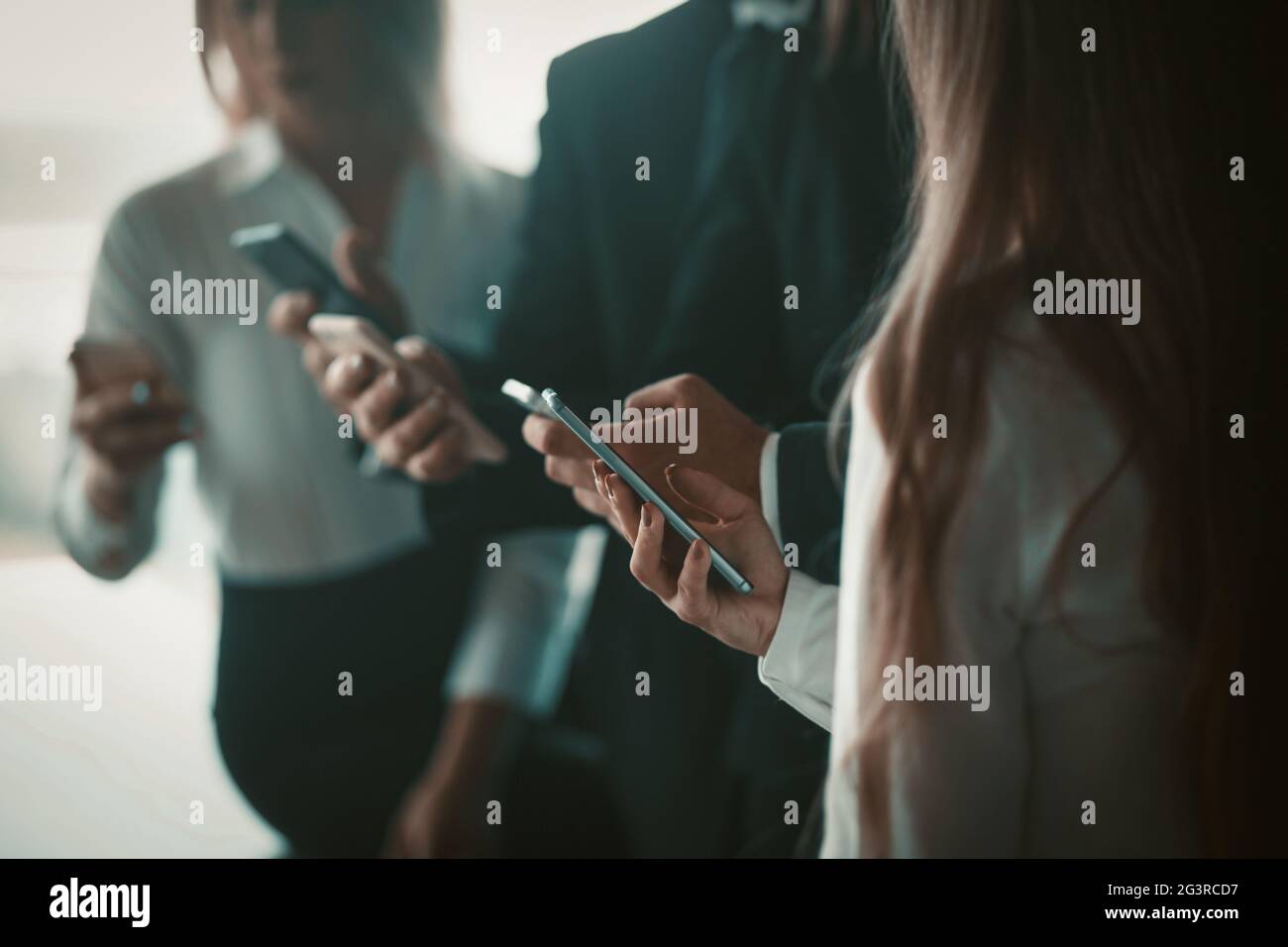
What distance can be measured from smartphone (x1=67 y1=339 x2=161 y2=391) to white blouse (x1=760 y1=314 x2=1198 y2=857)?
0.47m

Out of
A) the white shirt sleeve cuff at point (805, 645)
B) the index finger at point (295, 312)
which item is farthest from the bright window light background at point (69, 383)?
the white shirt sleeve cuff at point (805, 645)

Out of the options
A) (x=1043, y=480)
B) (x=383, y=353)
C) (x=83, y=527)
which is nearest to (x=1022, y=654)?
(x=1043, y=480)

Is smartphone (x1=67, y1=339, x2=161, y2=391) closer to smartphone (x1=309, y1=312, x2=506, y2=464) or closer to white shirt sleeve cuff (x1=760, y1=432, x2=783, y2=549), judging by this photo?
smartphone (x1=309, y1=312, x2=506, y2=464)

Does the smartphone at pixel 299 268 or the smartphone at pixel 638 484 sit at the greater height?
the smartphone at pixel 299 268

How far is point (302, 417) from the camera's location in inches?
27.3

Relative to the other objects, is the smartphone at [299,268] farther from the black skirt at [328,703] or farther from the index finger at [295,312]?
the black skirt at [328,703]

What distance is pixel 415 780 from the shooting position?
2.28ft

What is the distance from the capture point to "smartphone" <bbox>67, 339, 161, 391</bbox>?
0.69 metres

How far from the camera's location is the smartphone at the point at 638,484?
0.61 metres

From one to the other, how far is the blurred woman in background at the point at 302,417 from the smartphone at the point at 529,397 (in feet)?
0.22

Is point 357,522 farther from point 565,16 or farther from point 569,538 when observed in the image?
point 565,16

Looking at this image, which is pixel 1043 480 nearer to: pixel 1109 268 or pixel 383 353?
pixel 1109 268

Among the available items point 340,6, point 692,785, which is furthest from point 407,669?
point 340,6
